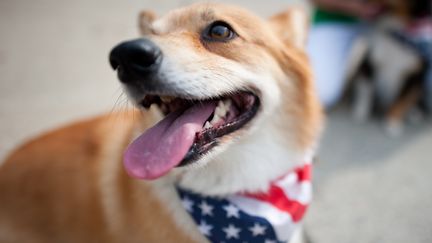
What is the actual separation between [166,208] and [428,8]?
7.48 ft

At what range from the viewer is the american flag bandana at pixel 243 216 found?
126 centimetres

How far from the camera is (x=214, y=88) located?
1.11 m

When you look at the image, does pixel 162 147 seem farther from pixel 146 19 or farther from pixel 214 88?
pixel 146 19

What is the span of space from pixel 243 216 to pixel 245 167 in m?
0.16

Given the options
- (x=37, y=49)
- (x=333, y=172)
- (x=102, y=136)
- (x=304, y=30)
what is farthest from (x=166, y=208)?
(x=37, y=49)

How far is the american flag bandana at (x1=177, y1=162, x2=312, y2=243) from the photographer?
126 cm

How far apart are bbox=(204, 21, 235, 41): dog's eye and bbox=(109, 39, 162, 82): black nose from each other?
10.6 inches

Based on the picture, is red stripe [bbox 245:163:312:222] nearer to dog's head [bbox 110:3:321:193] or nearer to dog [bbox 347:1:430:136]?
dog's head [bbox 110:3:321:193]

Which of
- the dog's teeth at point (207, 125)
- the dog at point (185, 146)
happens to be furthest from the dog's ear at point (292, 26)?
the dog's teeth at point (207, 125)

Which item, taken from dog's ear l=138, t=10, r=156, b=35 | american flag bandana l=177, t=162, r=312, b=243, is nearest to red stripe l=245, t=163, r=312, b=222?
american flag bandana l=177, t=162, r=312, b=243

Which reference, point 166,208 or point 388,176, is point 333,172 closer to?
point 388,176

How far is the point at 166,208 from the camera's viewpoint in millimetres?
1309

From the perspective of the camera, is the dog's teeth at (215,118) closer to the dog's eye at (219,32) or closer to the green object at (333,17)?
the dog's eye at (219,32)

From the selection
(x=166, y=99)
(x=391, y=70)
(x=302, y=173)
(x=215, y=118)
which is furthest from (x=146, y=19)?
→ (x=391, y=70)
